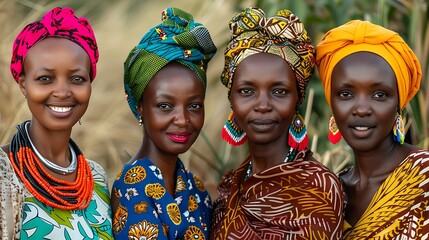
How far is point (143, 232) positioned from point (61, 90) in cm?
78

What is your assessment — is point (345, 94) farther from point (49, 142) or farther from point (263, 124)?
point (49, 142)

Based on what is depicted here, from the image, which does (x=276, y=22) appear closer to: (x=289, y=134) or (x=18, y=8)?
(x=289, y=134)

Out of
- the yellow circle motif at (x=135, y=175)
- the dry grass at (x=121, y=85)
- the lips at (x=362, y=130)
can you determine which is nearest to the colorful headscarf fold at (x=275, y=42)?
the lips at (x=362, y=130)

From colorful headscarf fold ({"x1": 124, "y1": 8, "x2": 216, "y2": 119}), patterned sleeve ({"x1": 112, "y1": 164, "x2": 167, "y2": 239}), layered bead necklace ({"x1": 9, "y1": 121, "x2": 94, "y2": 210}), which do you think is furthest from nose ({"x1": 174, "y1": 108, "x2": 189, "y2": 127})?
layered bead necklace ({"x1": 9, "y1": 121, "x2": 94, "y2": 210})

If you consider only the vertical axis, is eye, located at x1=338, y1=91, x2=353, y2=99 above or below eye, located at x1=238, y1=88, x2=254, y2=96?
below

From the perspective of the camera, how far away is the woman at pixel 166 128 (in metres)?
4.26

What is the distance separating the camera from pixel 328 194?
407cm

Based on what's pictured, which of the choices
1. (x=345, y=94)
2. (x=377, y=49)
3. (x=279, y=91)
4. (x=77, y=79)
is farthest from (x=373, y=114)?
(x=77, y=79)

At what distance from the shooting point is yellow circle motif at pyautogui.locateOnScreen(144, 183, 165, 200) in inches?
168

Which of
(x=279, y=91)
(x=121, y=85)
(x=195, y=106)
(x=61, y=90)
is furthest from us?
(x=121, y=85)

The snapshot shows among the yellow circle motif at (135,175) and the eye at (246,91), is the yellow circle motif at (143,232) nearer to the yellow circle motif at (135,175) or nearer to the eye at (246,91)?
the yellow circle motif at (135,175)

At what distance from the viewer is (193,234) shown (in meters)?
4.33

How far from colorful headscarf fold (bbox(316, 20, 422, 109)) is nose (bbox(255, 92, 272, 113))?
340 mm

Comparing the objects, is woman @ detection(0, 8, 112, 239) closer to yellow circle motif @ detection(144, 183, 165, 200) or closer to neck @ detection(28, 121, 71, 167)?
neck @ detection(28, 121, 71, 167)
